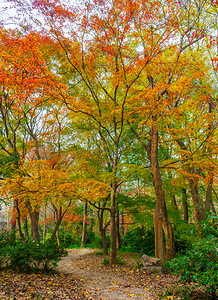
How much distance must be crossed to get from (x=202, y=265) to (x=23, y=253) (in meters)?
3.80

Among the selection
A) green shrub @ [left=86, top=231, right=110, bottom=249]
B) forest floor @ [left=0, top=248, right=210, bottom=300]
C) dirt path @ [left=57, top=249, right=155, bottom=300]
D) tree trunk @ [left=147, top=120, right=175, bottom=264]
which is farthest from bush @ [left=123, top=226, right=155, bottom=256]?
dirt path @ [left=57, top=249, right=155, bottom=300]

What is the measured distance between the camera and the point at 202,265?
3.13 meters

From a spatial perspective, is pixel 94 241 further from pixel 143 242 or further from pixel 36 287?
pixel 36 287

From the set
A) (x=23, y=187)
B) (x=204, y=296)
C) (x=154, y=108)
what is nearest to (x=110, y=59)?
(x=154, y=108)

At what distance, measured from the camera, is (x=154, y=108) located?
6207 mm

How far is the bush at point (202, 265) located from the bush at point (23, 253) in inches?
126

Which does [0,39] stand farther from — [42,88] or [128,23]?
[128,23]

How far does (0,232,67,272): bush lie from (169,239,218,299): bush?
319cm

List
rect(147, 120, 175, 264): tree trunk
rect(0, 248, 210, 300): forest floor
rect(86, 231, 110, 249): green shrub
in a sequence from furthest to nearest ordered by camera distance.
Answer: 1. rect(86, 231, 110, 249): green shrub
2. rect(147, 120, 175, 264): tree trunk
3. rect(0, 248, 210, 300): forest floor

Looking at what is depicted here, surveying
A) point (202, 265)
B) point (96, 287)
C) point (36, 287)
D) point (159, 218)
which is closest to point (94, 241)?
point (159, 218)

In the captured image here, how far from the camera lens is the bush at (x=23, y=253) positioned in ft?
15.4

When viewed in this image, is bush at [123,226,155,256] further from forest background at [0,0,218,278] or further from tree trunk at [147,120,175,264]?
tree trunk at [147,120,175,264]

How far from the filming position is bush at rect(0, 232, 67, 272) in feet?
15.4

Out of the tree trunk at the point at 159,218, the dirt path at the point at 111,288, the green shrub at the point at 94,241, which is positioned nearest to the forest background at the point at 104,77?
the tree trunk at the point at 159,218
